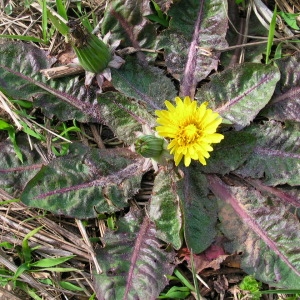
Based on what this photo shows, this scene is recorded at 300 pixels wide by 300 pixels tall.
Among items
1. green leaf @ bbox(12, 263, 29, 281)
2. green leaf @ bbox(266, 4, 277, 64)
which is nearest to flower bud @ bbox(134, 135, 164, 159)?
green leaf @ bbox(266, 4, 277, 64)

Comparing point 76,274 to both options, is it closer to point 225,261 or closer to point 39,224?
point 39,224

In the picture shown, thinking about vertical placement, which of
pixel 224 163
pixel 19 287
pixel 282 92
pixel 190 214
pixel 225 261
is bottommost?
pixel 19 287

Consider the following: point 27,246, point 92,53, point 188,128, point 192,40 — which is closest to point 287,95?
point 192,40

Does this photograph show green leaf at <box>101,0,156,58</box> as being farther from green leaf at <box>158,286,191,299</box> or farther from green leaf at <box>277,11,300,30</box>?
green leaf at <box>158,286,191,299</box>

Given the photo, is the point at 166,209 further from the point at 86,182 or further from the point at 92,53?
the point at 92,53

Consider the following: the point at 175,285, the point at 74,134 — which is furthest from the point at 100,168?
the point at 175,285

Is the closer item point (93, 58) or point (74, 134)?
point (93, 58)
